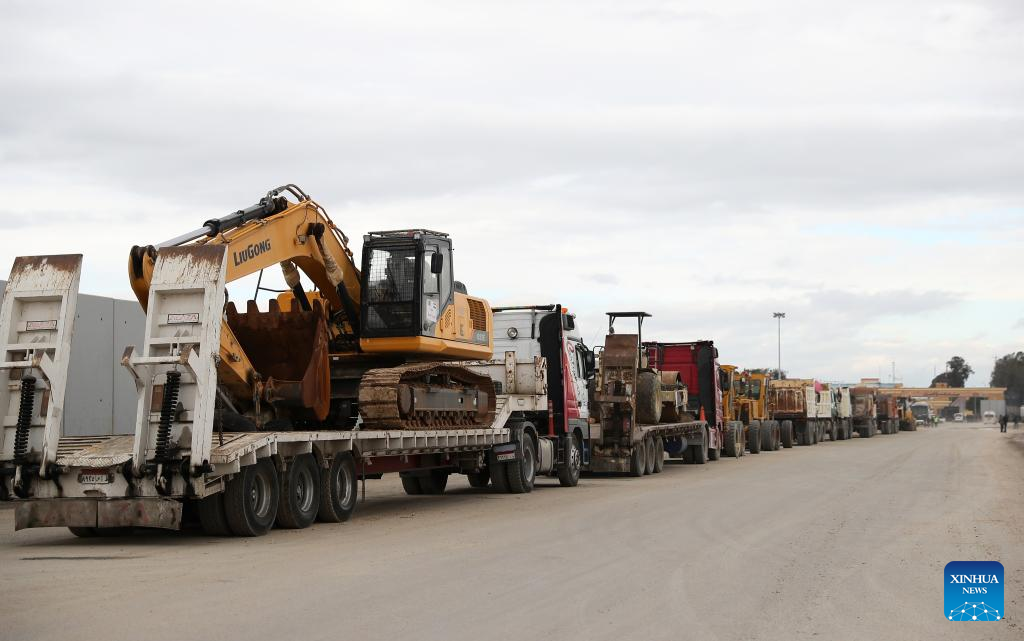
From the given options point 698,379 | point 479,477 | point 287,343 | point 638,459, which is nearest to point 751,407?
point 698,379

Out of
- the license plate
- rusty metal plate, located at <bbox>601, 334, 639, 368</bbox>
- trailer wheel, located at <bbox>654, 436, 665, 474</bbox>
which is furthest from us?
trailer wheel, located at <bbox>654, 436, 665, 474</bbox>

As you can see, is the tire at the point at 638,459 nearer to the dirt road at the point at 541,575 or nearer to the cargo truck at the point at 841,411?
the dirt road at the point at 541,575

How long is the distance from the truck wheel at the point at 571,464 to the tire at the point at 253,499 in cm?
1100

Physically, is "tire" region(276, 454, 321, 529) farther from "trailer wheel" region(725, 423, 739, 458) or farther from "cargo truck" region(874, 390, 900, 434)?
"cargo truck" region(874, 390, 900, 434)

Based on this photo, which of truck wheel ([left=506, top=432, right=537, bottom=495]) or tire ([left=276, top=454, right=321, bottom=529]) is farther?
truck wheel ([left=506, top=432, right=537, bottom=495])

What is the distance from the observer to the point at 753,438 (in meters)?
46.6

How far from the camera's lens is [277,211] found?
17141mm

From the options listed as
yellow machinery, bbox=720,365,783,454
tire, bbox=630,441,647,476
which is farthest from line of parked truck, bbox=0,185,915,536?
yellow machinery, bbox=720,365,783,454

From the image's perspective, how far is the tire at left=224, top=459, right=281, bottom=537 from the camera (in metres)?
14.3

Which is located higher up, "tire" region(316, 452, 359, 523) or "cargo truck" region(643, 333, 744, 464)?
"cargo truck" region(643, 333, 744, 464)

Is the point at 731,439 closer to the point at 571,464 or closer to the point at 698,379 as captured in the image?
the point at 698,379

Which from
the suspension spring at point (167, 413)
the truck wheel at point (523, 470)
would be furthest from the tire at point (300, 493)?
the truck wheel at point (523, 470)

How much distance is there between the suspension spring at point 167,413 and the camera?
13.4 m

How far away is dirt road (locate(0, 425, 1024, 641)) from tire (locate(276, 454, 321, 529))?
0.27m
